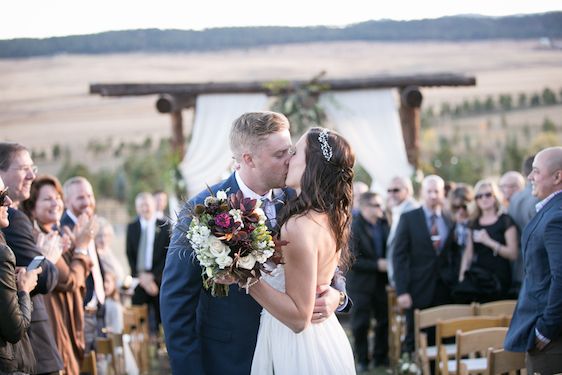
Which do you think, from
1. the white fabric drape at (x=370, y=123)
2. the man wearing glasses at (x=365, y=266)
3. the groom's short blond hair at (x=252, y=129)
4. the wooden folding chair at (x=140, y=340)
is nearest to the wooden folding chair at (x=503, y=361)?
the groom's short blond hair at (x=252, y=129)

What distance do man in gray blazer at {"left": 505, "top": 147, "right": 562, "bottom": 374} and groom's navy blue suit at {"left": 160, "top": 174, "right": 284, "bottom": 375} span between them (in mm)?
1743

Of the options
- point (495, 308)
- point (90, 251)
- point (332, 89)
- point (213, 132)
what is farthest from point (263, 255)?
point (213, 132)

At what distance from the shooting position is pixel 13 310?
317cm

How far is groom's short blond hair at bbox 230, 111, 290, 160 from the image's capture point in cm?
312

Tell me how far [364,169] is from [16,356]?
9.85m

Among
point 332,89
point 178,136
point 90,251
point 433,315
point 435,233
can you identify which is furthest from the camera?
point 178,136

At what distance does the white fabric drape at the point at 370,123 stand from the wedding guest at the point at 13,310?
361 inches

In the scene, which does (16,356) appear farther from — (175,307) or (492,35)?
(492,35)

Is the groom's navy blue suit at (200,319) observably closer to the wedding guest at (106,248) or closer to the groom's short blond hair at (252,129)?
the groom's short blond hair at (252,129)

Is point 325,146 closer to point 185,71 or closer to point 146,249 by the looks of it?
point 146,249

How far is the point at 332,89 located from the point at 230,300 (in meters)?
9.49

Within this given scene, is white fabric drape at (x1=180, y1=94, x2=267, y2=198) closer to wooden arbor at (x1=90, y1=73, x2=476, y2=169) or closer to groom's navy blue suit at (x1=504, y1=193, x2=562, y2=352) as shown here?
wooden arbor at (x1=90, y1=73, x2=476, y2=169)

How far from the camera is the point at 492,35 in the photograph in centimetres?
1859

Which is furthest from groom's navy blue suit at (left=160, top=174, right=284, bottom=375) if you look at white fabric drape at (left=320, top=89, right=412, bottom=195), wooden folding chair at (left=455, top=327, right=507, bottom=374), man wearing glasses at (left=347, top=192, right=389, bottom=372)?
white fabric drape at (left=320, top=89, right=412, bottom=195)
